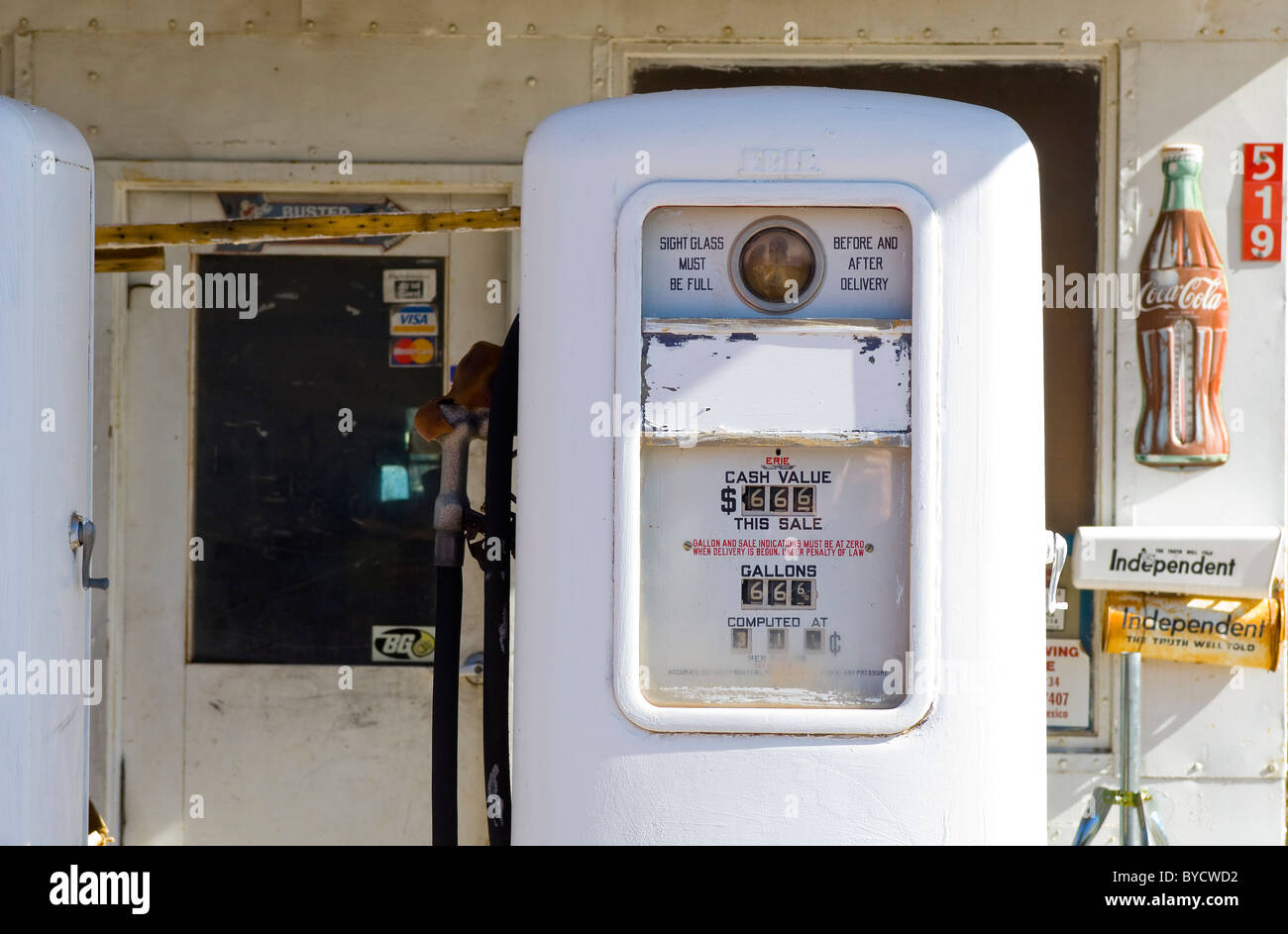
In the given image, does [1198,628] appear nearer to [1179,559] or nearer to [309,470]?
[1179,559]

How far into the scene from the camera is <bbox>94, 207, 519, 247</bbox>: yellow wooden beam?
2881mm

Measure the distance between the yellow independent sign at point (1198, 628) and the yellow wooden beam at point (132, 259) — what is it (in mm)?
2668

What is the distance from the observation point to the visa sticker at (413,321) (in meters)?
3.86

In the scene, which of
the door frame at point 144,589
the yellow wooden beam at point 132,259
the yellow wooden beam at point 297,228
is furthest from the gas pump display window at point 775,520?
the door frame at point 144,589

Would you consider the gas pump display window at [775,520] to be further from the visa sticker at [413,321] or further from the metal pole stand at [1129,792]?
the visa sticker at [413,321]

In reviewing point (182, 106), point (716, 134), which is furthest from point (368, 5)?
point (716, 134)

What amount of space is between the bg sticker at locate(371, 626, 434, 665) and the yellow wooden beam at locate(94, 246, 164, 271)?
3.99 feet

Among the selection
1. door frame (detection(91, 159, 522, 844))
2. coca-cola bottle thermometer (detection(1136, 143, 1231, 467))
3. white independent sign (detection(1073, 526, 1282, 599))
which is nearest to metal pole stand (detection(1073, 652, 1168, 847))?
white independent sign (detection(1073, 526, 1282, 599))

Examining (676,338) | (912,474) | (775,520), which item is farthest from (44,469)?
(912,474)

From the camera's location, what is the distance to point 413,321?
12.7 ft

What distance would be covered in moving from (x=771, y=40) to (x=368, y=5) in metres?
1.14

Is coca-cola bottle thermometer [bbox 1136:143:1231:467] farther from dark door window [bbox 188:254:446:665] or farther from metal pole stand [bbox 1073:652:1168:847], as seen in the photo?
dark door window [bbox 188:254:446:665]
